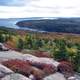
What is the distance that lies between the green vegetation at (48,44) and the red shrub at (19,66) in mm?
1877

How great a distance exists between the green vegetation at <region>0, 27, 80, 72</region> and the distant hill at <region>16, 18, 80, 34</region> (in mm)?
429

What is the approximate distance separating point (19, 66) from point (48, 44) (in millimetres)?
2942

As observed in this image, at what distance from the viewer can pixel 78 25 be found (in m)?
13.8

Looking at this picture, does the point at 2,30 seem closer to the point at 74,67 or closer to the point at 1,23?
the point at 1,23

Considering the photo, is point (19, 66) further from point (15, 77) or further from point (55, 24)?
point (55, 24)

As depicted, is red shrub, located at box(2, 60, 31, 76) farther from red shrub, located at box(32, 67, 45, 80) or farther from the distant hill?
the distant hill

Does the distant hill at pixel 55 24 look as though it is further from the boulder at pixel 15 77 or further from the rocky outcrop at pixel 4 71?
the boulder at pixel 15 77

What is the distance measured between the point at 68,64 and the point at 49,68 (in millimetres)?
1031

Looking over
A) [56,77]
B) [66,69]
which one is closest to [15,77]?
[56,77]

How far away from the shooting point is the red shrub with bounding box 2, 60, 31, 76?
10703 millimetres

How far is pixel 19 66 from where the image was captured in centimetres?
1102

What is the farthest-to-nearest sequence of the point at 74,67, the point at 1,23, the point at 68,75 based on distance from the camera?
the point at 1,23 < the point at 74,67 < the point at 68,75

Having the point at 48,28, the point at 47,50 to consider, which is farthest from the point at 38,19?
the point at 47,50

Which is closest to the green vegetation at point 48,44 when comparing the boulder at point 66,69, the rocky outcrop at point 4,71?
the boulder at point 66,69
